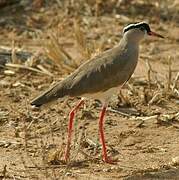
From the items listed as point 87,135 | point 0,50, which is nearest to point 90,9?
point 0,50

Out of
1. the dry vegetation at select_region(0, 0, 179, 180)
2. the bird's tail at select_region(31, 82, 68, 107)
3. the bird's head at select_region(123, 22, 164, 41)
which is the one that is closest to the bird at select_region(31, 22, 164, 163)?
the bird's tail at select_region(31, 82, 68, 107)

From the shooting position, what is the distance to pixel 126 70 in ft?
18.2

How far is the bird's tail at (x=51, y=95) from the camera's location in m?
5.38

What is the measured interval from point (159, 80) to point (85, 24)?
2.42 m

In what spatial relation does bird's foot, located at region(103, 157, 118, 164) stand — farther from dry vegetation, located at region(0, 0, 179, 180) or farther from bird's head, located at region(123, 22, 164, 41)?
bird's head, located at region(123, 22, 164, 41)

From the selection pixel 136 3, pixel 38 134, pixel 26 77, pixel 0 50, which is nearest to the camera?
pixel 38 134

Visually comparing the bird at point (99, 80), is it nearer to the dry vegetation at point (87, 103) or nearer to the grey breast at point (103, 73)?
the grey breast at point (103, 73)

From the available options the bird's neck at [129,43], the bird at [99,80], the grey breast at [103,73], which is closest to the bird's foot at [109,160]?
the bird at [99,80]

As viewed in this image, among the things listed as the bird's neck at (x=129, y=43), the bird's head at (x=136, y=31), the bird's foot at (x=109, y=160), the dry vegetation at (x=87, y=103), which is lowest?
the bird's foot at (x=109, y=160)

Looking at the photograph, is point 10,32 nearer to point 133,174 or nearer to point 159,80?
point 159,80

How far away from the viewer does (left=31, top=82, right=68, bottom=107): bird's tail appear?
17.6ft

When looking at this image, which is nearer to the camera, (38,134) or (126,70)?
(126,70)

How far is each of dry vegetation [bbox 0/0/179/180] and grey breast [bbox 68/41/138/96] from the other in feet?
1.45

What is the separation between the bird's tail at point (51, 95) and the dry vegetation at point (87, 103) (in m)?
0.25
